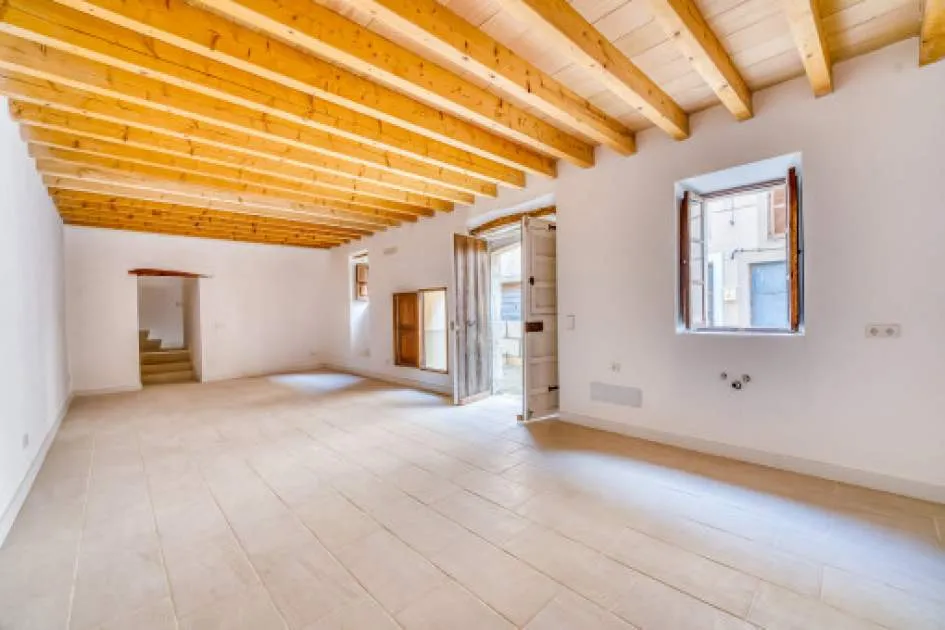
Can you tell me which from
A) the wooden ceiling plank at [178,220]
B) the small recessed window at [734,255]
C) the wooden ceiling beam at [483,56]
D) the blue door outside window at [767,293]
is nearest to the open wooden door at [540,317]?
the wooden ceiling beam at [483,56]

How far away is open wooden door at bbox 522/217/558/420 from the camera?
4.29m

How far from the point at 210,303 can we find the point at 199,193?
140 inches

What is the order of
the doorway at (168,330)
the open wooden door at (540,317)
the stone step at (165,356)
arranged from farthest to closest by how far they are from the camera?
1. the stone step at (165,356)
2. the doorway at (168,330)
3. the open wooden door at (540,317)

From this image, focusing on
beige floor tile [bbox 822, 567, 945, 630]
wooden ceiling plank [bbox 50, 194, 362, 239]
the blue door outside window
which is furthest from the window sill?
wooden ceiling plank [bbox 50, 194, 362, 239]

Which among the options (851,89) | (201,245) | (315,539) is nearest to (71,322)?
(201,245)

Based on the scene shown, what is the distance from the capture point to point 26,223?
334 cm

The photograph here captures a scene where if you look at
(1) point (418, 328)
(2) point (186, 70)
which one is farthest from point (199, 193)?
(1) point (418, 328)

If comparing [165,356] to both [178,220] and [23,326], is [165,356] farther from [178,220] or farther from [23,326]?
[23,326]

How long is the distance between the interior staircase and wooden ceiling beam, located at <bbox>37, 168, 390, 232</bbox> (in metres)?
4.15

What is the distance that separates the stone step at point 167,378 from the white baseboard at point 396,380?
249cm

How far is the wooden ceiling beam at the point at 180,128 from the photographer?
2.65m

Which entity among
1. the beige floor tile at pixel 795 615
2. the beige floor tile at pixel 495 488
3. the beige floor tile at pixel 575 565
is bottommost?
the beige floor tile at pixel 795 615

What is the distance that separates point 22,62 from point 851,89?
5073mm

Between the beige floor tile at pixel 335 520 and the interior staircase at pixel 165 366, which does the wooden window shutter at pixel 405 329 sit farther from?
the beige floor tile at pixel 335 520
